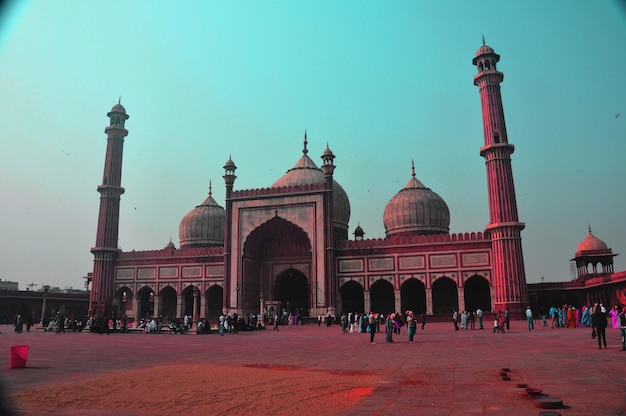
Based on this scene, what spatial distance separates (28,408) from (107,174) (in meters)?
39.2

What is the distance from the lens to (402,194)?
139 ft

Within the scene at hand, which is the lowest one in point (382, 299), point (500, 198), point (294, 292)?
point (382, 299)

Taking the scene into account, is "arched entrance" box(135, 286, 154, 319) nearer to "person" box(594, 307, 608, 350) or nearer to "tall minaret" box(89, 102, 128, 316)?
"tall minaret" box(89, 102, 128, 316)

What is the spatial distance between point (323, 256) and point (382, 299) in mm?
6405

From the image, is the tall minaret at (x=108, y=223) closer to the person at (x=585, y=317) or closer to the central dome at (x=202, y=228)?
the central dome at (x=202, y=228)

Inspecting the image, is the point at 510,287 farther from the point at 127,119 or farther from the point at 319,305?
the point at 127,119

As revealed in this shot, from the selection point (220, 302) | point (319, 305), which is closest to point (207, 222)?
point (220, 302)

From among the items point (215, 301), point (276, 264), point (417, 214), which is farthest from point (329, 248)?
point (215, 301)

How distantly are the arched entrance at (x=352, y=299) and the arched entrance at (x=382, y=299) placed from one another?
0.98m

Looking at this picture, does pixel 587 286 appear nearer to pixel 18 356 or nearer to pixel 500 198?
pixel 500 198

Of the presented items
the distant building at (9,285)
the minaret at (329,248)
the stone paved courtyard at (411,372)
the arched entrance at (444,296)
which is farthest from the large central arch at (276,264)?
the distant building at (9,285)

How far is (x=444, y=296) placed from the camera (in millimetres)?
36656

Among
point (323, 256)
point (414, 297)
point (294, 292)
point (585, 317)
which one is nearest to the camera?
point (585, 317)

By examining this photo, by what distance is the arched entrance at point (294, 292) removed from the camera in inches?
1561
